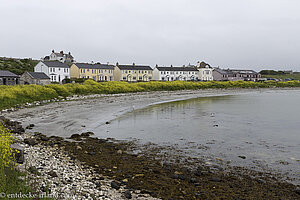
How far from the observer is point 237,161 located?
38.0 ft

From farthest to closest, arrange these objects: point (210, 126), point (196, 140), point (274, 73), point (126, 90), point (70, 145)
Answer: point (274, 73) < point (126, 90) < point (210, 126) < point (196, 140) < point (70, 145)

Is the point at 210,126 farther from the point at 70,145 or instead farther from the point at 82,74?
the point at 82,74

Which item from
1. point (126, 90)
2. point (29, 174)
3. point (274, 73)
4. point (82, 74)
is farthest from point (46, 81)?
point (274, 73)

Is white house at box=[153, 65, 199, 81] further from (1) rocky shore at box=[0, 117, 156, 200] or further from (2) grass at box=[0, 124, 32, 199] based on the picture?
(2) grass at box=[0, 124, 32, 199]

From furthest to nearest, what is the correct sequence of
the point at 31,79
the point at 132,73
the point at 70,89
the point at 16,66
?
the point at 132,73, the point at 16,66, the point at 31,79, the point at 70,89

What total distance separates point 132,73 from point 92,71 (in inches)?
689

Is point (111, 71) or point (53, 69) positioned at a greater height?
point (111, 71)

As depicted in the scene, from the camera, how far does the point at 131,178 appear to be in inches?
362

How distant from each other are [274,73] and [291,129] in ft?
572

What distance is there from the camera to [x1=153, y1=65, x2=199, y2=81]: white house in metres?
107

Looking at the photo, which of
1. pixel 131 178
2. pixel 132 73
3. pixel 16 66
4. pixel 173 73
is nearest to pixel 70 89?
pixel 131 178

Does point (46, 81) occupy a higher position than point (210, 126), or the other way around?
point (46, 81)

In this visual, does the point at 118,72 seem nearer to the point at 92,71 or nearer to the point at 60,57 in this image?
the point at 92,71

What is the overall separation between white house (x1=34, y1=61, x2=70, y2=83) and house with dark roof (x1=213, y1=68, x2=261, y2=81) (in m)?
74.6
